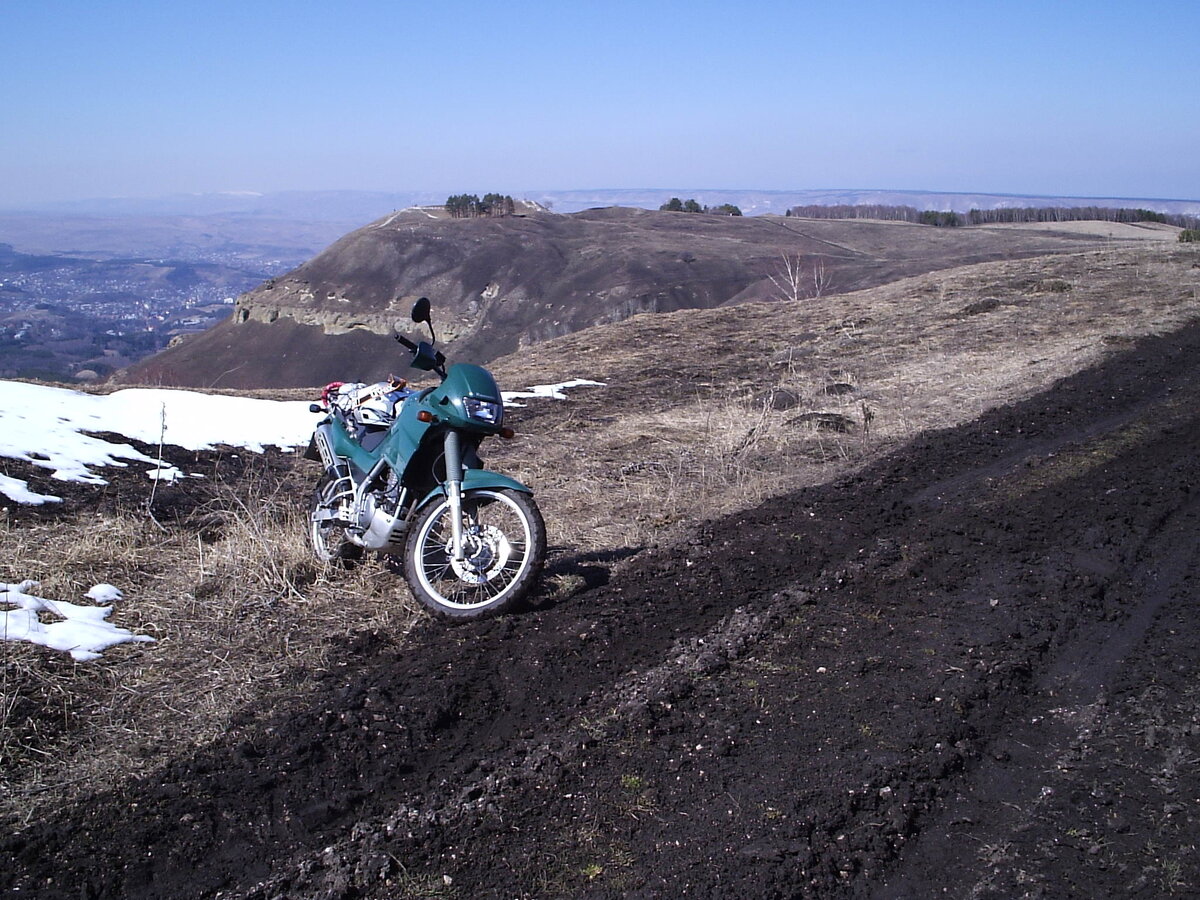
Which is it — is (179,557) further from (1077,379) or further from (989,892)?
(1077,379)

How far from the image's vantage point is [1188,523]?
618 centimetres

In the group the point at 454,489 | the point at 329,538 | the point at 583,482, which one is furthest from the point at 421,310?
the point at 583,482

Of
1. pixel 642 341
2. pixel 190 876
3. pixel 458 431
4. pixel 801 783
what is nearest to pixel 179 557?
pixel 458 431

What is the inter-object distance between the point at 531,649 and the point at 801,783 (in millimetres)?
1580

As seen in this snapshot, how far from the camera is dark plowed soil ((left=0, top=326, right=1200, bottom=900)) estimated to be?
2865 mm

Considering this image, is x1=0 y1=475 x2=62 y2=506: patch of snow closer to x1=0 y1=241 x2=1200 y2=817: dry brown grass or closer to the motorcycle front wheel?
x1=0 y1=241 x2=1200 y2=817: dry brown grass

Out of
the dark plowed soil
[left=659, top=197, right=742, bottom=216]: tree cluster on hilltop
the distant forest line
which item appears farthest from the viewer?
[left=659, top=197, right=742, bottom=216]: tree cluster on hilltop

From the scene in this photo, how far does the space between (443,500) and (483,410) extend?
20.3 inches

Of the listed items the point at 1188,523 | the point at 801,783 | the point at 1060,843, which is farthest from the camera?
the point at 1188,523

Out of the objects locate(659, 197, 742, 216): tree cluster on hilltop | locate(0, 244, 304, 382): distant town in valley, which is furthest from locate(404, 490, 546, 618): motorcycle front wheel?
locate(659, 197, 742, 216): tree cluster on hilltop

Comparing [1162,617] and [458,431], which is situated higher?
[458,431]

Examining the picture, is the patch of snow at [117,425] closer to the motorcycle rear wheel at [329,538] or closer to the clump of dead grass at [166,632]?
the clump of dead grass at [166,632]

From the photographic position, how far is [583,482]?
7.81m

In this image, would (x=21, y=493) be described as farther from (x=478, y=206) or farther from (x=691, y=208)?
(x=691, y=208)
